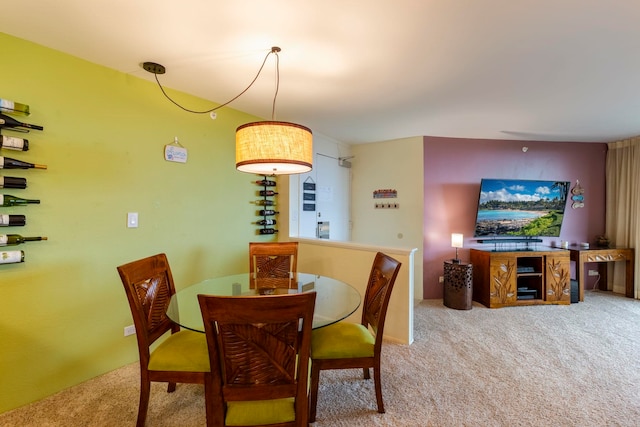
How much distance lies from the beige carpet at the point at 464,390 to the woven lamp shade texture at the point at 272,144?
1.59 m

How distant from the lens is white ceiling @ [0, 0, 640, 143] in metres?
1.58

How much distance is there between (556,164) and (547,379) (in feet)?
11.9

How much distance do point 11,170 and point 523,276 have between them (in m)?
5.35

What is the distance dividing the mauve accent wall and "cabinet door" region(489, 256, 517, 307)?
1.70 ft

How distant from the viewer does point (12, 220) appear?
1.80m

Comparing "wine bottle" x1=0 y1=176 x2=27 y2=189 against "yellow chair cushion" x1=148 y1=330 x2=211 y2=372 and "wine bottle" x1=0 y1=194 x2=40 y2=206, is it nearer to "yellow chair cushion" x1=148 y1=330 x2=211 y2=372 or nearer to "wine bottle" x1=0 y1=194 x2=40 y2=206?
"wine bottle" x1=0 y1=194 x2=40 y2=206

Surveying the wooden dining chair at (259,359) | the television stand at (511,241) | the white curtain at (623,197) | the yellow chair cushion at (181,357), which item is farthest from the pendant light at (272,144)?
the white curtain at (623,197)

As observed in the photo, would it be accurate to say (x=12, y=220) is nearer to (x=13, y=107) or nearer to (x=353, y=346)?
(x=13, y=107)

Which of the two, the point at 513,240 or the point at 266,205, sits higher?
the point at 266,205

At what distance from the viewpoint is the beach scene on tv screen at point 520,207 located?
13.7 feet

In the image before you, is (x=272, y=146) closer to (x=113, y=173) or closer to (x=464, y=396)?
(x=113, y=173)

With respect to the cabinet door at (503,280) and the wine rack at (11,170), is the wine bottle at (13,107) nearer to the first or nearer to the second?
the wine rack at (11,170)

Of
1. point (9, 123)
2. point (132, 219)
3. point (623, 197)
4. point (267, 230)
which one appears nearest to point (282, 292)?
point (132, 219)

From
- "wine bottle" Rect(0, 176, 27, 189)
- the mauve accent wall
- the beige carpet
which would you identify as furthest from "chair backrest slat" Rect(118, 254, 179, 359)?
the mauve accent wall
